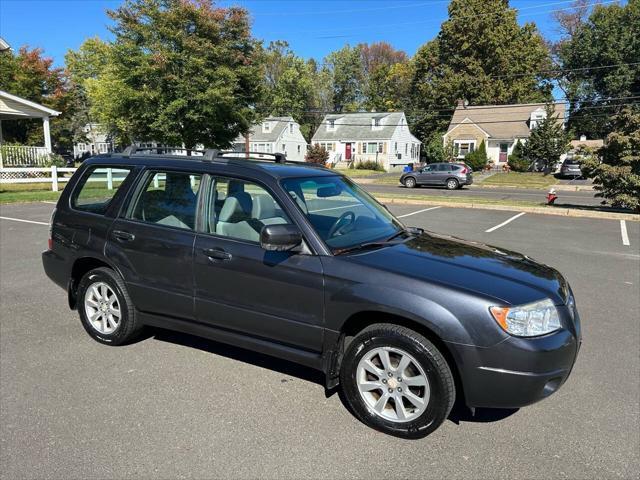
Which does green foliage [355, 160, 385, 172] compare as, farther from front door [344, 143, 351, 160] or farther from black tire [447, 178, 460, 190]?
black tire [447, 178, 460, 190]

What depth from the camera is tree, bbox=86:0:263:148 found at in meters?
20.6

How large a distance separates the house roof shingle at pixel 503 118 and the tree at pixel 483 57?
24.8 ft

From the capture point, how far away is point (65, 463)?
9.36 feet

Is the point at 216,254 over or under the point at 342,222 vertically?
under

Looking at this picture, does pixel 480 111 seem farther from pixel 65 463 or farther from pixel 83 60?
pixel 65 463

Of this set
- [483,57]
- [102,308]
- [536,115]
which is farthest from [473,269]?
[483,57]

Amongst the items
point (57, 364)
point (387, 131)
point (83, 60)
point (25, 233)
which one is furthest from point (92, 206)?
point (83, 60)

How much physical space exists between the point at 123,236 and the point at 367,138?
50.9 m

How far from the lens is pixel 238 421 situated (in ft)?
10.9

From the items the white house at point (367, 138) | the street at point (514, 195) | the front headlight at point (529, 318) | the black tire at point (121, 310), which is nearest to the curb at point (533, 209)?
the street at point (514, 195)

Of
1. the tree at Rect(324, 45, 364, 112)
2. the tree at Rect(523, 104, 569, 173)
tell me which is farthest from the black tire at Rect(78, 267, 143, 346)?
the tree at Rect(324, 45, 364, 112)

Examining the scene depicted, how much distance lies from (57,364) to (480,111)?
175ft

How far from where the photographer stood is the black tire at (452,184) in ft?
100

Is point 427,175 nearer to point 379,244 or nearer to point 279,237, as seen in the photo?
point 379,244
